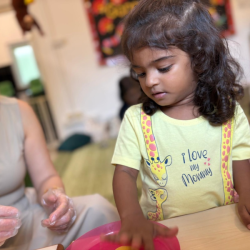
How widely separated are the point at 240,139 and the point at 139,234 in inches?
17.2

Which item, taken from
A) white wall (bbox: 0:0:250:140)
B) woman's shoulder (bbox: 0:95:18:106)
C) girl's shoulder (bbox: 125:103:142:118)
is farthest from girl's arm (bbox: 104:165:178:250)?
white wall (bbox: 0:0:250:140)

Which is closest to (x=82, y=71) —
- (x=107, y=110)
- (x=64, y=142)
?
(x=107, y=110)

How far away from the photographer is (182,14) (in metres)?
0.72

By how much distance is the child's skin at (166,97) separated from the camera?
655 mm

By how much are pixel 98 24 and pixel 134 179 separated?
10.6 ft

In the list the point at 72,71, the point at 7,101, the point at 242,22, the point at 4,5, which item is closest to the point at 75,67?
the point at 72,71

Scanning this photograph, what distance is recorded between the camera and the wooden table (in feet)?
1.78

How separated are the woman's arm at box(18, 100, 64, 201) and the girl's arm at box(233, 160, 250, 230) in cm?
60

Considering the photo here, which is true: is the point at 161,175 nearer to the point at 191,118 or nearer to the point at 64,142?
the point at 191,118

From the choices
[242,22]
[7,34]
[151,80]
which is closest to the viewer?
[151,80]

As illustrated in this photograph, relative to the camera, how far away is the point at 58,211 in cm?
81

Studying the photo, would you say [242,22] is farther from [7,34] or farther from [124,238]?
[7,34]

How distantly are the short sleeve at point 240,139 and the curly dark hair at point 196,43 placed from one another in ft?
0.12

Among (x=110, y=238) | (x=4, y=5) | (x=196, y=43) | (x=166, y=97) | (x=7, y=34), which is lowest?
(x=110, y=238)
